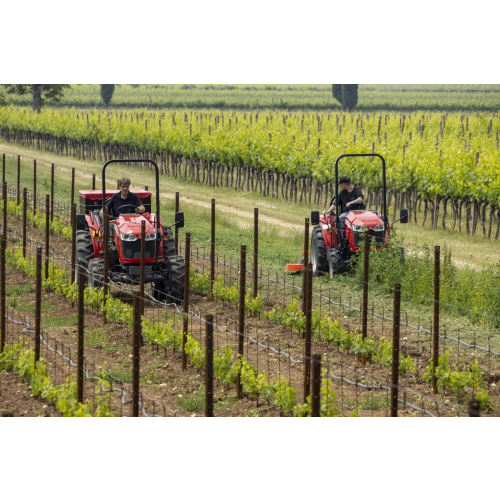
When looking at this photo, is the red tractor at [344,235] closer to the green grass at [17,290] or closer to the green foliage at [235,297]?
the green foliage at [235,297]

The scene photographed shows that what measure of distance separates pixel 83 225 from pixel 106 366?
4.26m

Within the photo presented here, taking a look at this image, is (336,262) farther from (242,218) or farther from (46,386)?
(242,218)

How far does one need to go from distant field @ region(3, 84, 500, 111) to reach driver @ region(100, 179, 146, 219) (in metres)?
49.1

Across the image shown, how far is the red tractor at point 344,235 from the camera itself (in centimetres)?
1342

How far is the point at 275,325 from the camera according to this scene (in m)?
11.4

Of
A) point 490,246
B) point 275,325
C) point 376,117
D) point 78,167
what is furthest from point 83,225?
point 376,117

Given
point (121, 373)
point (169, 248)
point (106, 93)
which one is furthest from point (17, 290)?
point (106, 93)

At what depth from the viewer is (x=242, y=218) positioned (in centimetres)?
2194

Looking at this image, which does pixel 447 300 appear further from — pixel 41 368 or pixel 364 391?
pixel 41 368

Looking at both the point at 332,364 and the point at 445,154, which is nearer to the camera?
the point at 332,364

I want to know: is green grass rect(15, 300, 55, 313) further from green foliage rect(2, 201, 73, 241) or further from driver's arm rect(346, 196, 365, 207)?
driver's arm rect(346, 196, 365, 207)

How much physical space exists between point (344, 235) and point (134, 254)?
135 inches

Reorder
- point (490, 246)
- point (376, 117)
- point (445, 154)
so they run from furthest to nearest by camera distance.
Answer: point (376, 117)
point (445, 154)
point (490, 246)

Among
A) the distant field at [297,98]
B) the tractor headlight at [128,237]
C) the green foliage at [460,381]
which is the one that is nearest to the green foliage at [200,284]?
the tractor headlight at [128,237]
